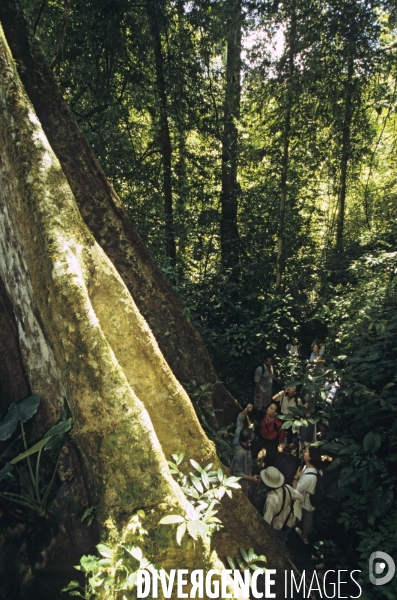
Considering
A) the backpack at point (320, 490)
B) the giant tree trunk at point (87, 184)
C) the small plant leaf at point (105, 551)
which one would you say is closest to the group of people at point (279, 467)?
the backpack at point (320, 490)

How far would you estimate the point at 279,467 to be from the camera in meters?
5.00

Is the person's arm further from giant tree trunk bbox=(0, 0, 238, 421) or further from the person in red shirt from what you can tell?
giant tree trunk bbox=(0, 0, 238, 421)

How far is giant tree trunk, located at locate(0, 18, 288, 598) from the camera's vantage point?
2092 millimetres

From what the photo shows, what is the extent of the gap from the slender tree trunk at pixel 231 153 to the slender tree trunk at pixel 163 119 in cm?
139

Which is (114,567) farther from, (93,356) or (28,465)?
(28,465)

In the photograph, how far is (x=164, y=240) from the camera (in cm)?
820

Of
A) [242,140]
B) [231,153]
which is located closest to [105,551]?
[231,153]

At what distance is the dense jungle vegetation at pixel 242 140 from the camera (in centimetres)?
595

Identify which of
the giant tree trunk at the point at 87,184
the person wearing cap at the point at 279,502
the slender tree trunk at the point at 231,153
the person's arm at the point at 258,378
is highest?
the slender tree trunk at the point at 231,153

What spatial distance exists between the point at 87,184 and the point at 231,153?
238 inches

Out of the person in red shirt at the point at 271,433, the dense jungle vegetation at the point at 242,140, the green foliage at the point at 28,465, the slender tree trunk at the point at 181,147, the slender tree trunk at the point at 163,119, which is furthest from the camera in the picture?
the slender tree trunk at the point at 181,147

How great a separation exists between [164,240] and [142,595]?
7.01 m

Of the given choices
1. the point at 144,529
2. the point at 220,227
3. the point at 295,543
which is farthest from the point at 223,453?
→ the point at 220,227

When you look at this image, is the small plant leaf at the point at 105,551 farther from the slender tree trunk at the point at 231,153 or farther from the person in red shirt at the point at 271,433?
the slender tree trunk at the point at 231,153
